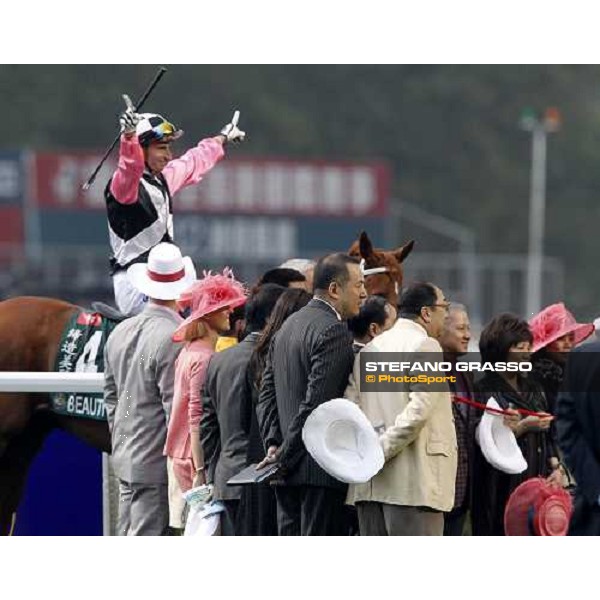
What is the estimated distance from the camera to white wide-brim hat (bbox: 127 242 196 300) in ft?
29.7

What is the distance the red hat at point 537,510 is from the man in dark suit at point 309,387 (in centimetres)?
75

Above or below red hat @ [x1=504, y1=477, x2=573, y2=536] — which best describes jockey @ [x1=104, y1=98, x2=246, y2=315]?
above

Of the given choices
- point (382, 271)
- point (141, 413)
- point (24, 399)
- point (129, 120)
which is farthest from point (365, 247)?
point (24, 399)

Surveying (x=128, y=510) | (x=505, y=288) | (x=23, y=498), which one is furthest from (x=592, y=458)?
(x=505, y=288)

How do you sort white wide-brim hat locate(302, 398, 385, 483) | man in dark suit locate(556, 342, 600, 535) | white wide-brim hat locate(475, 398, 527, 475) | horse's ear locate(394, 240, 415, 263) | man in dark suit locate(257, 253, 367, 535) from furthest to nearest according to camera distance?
horse's ear locate(394, 240, 415, 263) → white wide-brim hat locate(475, 398, 527, 475) → man in dark suit locate(257, 253, 367, 535) → white wide-brim hat locate(302, 398, 385, 483) → man in dark suit locate(556, 342, 600, 535)

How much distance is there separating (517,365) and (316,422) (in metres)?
1.27

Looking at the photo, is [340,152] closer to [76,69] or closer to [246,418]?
[76,69]

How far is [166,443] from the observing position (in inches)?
338

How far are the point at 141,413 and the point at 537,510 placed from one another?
1718mm

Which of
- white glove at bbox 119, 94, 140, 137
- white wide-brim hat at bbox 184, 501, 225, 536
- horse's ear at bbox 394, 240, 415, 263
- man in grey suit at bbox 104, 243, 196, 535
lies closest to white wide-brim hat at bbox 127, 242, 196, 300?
man in grey suit at bbox 104, 243, 196, 535

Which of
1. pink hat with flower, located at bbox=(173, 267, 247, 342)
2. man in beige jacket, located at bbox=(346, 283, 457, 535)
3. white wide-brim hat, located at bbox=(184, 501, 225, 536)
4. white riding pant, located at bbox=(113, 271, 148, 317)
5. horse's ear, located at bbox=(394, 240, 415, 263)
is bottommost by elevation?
white wide-brim hat, located at bbox=(184, 501, 225, 536)

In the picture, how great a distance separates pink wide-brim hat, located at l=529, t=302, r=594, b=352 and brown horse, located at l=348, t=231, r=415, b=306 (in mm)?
677

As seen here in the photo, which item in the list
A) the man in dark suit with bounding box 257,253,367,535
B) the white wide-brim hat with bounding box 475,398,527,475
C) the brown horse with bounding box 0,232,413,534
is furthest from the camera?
the brown horse with bounding box 0,232,413,534

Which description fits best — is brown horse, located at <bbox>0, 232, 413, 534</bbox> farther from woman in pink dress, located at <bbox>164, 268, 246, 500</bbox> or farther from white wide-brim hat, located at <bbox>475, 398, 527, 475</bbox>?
white wide-brim hat, located at <bbox>475, 398, 527, 475</bbox>
